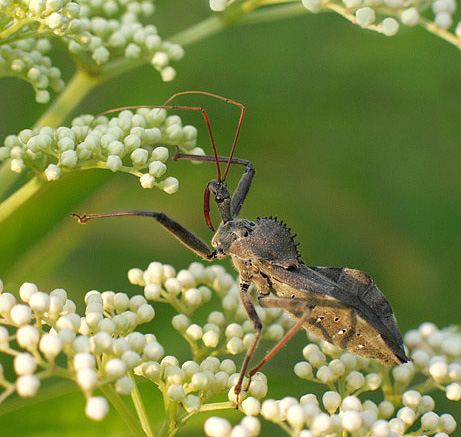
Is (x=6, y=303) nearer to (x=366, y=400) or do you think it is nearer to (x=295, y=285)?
(x=295, y=285)

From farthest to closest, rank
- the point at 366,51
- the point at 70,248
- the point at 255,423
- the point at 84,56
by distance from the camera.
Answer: the point at 366,51 < the point at 70,248 < the point at 84,56 < the point at 255,423

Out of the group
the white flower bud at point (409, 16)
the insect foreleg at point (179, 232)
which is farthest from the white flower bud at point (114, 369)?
the white flower bud at point (409, 16)

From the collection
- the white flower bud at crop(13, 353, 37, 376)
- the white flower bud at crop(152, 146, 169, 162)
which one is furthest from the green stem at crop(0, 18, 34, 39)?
the white flower bud at crop(13, 353, 37, 376)

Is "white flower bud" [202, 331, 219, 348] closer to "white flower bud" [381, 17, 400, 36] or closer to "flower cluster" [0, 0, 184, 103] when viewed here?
"flower cluster" [0, 0, 184, 103]

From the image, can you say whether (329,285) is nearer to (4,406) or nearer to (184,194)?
(4,406)

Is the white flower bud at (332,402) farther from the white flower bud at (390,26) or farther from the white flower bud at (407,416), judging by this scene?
the white flower bud at (390,26)

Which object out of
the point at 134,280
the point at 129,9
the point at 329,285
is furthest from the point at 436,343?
the point at 129,9
